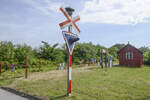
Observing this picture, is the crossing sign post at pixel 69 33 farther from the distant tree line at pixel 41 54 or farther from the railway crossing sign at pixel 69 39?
the distant tree line at pixel 41 54

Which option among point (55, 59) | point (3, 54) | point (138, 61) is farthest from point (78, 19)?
point (138, 61)

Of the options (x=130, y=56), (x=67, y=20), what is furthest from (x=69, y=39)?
(x=130, y=56)

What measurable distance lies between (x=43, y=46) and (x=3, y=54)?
6.35 metres

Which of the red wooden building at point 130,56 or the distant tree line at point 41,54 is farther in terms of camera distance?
the red wooden building at point 130,56

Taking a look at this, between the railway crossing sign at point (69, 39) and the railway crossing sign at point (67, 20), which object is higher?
the railway crossing sign at point (67, 20)

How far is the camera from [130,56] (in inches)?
703

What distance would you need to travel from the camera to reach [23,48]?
1477cm

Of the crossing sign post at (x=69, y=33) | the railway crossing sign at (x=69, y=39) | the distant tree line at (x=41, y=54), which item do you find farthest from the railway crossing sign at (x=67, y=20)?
the distant tree line at (x=41, y=54)

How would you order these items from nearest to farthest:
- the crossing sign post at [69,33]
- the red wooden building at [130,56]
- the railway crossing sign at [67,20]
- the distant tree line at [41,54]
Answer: the railway crossing sign at [67,20]
the crossing sign post at [69,33]
the distant tree line at [41,54]
the red wooden building at [130,56]

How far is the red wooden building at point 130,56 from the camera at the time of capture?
17.1 m

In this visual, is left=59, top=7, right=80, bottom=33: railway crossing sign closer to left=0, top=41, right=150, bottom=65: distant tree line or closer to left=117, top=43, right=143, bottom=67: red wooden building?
left=0, top=41, right=150, bottom=65: distant tree line

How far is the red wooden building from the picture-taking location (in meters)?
17.1

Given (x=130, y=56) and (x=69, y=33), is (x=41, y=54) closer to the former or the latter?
(x=130, y=56)

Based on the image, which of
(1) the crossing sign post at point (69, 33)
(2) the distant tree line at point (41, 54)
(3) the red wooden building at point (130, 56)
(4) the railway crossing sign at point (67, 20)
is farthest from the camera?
(3) the red wooden building at point (130, 56)
